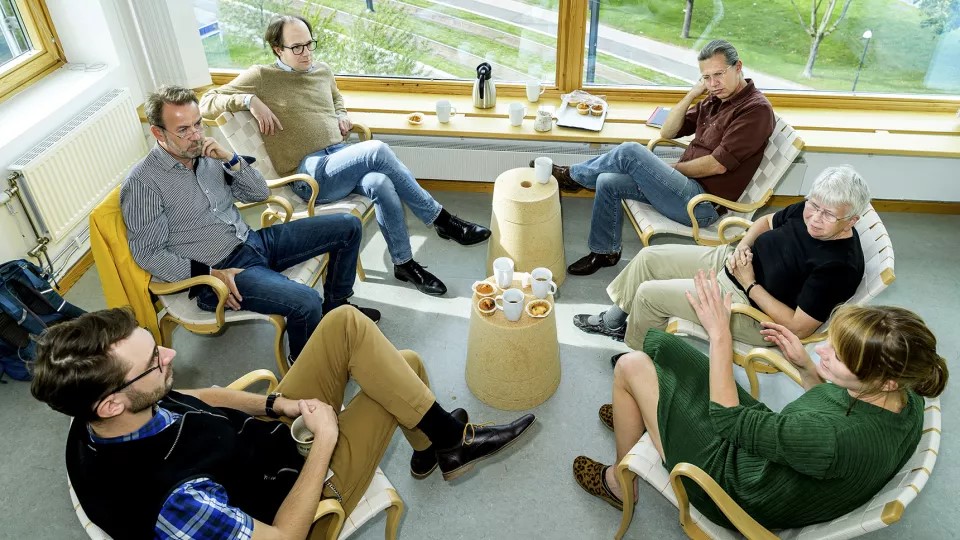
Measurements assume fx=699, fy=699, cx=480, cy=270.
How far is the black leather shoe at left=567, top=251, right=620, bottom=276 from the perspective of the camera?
379cm

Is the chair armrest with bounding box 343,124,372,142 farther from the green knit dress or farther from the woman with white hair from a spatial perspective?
the green knit dress

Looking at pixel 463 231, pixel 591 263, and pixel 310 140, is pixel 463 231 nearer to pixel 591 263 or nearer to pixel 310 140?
pixel 591 263

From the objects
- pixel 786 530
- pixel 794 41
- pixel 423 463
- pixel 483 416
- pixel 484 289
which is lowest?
pixel 483 416

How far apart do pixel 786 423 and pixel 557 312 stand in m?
1.76

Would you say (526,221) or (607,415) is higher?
(526,221)

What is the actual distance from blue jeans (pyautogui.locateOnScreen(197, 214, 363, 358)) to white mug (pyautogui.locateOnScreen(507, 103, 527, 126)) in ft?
4.09

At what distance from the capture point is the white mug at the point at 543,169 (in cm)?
338

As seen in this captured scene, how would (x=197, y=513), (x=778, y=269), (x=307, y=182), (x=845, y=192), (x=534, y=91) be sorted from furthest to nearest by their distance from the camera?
(x=534, y=91)
(x=307, y=182)
(x=778, y=269)
(x=845, y=192)
(x=197, y=513)

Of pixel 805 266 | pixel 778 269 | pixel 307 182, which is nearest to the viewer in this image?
pixel 805 266

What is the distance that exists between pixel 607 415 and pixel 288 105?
222 centimetres

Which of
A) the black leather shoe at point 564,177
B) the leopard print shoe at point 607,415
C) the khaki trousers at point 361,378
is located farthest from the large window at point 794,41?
the khaki trousers at point 361,378

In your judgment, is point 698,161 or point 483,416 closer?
point 483,416

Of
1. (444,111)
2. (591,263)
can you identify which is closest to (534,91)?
(444,111)

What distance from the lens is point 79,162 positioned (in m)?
3.71
